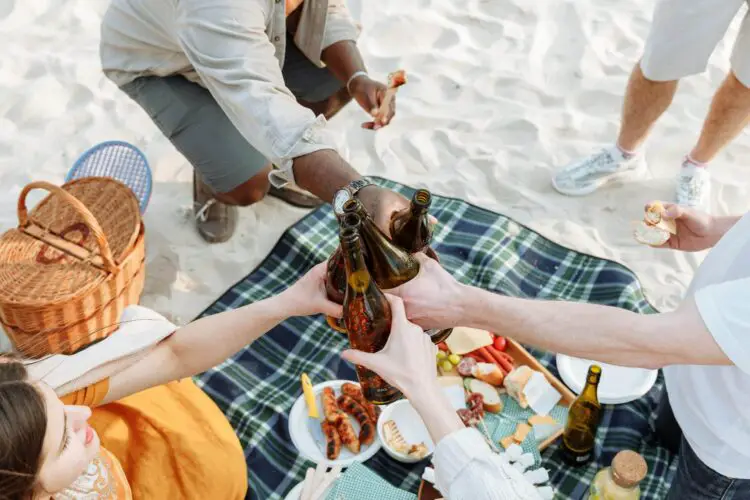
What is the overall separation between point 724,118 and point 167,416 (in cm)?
313

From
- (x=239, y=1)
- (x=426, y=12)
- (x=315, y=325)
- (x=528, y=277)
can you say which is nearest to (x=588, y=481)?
(x=528, y=277)

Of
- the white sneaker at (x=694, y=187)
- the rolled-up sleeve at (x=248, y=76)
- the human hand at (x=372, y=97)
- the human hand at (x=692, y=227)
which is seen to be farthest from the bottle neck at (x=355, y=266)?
the white sneaker at (x=694, y=187)

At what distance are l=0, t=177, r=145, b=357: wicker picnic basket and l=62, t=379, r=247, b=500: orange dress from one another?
659 millimetres

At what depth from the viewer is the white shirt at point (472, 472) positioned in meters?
1.66

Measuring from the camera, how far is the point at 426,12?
16.8 feet

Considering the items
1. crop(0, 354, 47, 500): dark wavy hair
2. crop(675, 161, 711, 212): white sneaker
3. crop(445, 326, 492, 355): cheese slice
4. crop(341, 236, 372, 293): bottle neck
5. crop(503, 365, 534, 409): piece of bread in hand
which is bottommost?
crop(675, 161, 711, 212): white sneaker

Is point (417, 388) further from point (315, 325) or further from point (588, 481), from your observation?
point (315, 325)

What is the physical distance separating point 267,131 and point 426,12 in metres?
2.88

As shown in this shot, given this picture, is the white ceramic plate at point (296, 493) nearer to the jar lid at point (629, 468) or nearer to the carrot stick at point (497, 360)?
the carrot stick at point (497, 360)

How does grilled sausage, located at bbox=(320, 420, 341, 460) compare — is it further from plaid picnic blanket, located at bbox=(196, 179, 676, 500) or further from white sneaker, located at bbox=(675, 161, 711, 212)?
white sneaker, located at bbox=(675, 161, 711, 212)

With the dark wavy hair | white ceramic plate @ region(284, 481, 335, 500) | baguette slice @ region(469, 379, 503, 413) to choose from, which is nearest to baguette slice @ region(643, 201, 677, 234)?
baguette slice @ region(469, 379, 503, 413)

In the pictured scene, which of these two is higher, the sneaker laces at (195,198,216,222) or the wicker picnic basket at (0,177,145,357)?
the wicker picnic basket at (0,177,145,357)

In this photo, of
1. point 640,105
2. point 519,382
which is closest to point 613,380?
point 519,382

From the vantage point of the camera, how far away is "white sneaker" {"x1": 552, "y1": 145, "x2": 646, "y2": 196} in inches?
157
